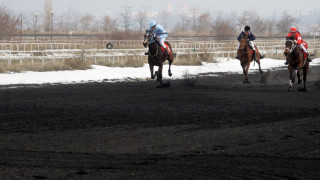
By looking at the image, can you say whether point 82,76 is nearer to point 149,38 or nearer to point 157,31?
point 157,31

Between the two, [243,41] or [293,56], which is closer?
[293,56]

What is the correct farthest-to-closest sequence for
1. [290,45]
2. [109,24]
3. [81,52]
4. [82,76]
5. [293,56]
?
[109,24] < [81,52] < [82,76] < [293,56] < [290,45]

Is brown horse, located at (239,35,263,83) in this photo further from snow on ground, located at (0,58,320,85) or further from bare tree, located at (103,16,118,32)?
bare tree, located at (103,16,118,32)

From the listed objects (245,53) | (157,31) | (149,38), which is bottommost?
(245,53)

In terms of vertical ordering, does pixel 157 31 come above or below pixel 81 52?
above

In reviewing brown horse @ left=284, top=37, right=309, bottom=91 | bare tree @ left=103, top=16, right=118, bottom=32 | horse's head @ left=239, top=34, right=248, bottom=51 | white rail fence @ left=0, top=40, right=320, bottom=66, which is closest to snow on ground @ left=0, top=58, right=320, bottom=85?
white rail fence @ left=0, top=40, right=320, bottom=66

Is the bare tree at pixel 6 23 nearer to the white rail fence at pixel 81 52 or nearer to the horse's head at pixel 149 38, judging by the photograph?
the white rail fence at pixel 81 52

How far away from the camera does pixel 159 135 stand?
33.9 feet

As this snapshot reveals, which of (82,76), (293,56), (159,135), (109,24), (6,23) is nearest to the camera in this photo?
(159,135)

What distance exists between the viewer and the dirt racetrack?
7.54m

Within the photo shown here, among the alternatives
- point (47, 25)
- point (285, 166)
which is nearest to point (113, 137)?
point (285, 166)

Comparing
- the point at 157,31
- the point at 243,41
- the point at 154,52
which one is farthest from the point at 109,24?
the point at 154,52

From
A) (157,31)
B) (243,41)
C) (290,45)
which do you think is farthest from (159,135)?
(243,41)

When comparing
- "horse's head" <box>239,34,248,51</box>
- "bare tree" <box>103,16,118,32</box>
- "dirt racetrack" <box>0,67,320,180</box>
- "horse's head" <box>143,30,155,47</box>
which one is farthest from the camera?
"bare tree" <box>103,16,118,32</box>
